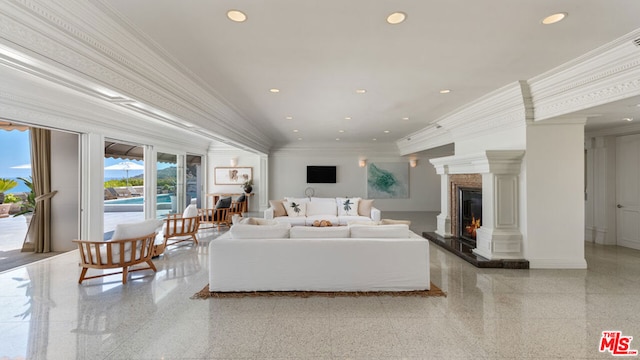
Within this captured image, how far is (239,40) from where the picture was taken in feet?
8.45

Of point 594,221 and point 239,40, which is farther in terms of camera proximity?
point 594,221

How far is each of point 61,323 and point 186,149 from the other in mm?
6548

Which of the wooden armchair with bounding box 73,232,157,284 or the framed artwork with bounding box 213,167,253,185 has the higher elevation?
the framed artwork with bounding box 213,167,253,185

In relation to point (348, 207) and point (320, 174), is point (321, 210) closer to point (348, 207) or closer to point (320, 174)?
point (348, 207)

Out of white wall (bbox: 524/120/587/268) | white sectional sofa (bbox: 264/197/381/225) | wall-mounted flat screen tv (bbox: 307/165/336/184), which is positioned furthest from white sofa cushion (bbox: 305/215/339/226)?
wall-mounted flat screen tv (bbox: 307/165/336/184)

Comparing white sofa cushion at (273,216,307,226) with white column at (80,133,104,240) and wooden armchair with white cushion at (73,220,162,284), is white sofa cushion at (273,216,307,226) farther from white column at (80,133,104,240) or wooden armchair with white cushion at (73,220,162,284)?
white column at (80,133,104,240)

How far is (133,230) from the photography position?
3.72 metres

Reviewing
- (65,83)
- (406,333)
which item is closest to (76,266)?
(65,83)

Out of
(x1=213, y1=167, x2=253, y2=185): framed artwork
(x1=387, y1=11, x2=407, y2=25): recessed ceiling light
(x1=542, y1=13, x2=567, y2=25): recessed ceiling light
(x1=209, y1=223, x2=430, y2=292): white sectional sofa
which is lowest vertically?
(x1=209, y1=223, x2=430, y2=292): white sectional sofa

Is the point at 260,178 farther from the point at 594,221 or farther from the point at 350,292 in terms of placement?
the point at 594,221

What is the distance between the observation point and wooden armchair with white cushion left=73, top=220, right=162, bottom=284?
3.43 metres

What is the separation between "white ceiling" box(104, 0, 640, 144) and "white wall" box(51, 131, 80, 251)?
11.0 feet

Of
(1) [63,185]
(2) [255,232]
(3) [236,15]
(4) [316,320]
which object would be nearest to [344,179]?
(2) [255,232]

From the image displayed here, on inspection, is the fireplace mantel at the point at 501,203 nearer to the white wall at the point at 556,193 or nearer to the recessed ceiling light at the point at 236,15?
the white wall at the point at 556,193
